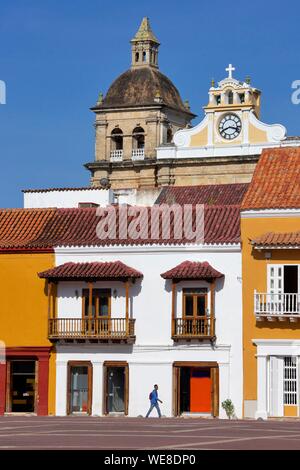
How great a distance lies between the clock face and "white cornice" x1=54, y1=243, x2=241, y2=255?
45.1 m

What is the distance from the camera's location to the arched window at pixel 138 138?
109562 mm

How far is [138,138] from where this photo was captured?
110 metres

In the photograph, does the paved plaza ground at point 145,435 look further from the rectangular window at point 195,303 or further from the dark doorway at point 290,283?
the rectangular window at point 195,303

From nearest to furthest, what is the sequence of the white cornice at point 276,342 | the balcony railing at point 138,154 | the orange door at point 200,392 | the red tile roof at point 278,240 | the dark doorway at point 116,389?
the red tile roof at point 278,240 < the white cornice at point 276,342 < the orange door at point 200,392 < the dark doorway at point 116,389 < the balcony railing at point 138,154

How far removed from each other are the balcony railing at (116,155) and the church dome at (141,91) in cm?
330

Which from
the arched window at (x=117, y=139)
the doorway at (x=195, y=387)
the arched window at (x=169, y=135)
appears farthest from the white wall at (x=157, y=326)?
the arched window at (x=117, y=139)

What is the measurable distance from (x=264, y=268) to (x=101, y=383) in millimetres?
7034

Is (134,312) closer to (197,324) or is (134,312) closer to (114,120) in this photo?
(197,324)

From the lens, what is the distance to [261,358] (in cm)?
5294

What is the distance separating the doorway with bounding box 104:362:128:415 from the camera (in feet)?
182

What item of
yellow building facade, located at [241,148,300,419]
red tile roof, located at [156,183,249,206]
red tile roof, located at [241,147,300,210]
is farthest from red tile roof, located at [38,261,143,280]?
red tile roof, located at [156,183,249,206]

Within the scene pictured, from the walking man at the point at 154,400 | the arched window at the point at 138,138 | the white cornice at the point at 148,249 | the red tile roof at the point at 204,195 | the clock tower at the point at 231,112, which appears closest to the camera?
the walking man at the point at 154,400

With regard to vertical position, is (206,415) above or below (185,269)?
below
